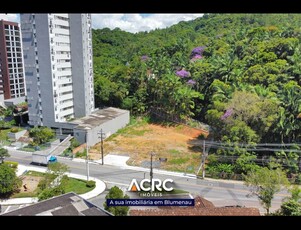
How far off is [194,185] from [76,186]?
566 cm

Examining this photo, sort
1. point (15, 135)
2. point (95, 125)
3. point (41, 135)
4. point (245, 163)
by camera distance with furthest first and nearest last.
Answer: point (15, 135), point (95, 125), point (41, 135), point (245, 163)

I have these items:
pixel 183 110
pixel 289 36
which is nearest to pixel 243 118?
pixel 183 110

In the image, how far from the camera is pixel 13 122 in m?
23.0

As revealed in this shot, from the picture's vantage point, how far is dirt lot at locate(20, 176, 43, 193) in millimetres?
13938

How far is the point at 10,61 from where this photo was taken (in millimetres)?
29203

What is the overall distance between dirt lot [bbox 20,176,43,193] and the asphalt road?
1941mm

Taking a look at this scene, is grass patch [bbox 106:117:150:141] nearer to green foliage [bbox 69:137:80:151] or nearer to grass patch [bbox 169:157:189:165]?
green foliage [bbox 69:137:80:151]

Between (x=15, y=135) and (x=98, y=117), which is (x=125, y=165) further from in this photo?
(x=15, y=135)

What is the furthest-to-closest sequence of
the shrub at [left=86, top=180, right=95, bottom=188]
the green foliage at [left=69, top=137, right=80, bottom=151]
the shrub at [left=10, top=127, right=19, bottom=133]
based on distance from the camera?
the shrub at [left=10, top=127, right=19, bottom=133] < the green foliage at [left=69, top=137, right=80, bottom=151] < the shrub at [left=86, top=180, right=95, bottom=188]

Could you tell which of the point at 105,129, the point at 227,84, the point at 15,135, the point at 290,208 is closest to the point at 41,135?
the point at 15,135

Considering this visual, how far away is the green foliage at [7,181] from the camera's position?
13.0m

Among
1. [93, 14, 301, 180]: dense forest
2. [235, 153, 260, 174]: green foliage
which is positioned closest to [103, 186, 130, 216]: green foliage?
[93, 14, 301, 180]: dense forest

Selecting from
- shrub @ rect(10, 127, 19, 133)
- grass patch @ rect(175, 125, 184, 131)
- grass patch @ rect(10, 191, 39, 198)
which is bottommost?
grass patch @ rect(10, 191, 39, 198)

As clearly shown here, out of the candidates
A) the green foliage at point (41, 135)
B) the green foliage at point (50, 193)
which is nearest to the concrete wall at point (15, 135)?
the green foliage at point (41, 135)
